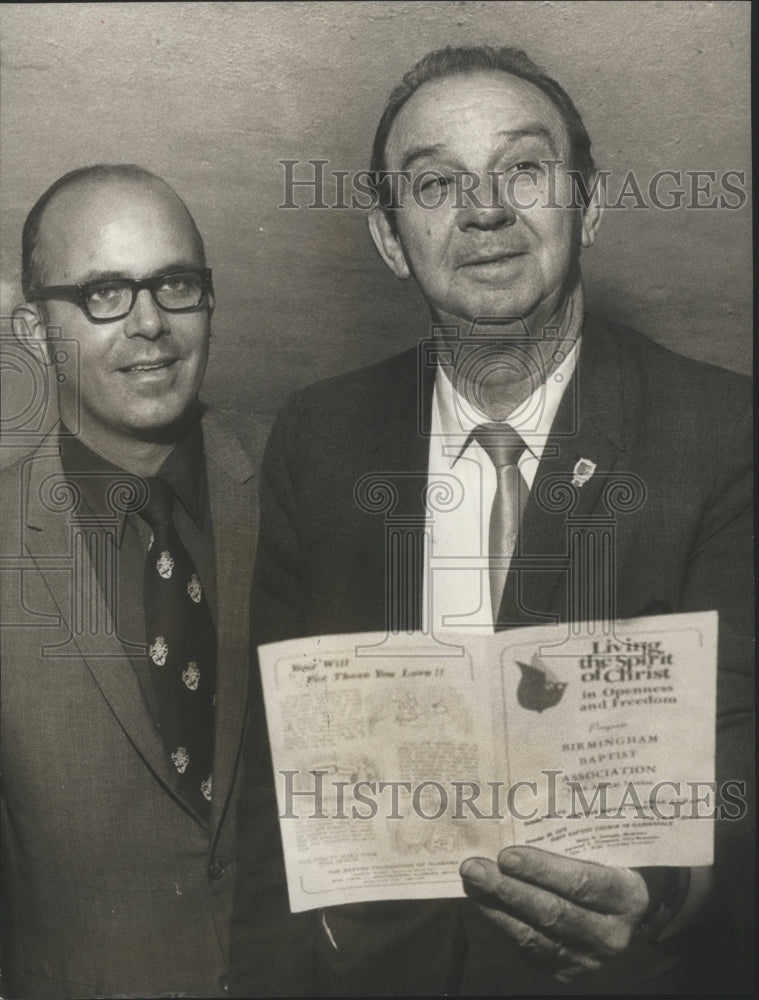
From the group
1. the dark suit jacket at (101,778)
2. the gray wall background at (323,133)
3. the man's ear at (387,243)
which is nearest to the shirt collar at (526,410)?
the gray wall background at (323,133)

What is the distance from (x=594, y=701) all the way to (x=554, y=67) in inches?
54.5

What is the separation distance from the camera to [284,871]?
268cm

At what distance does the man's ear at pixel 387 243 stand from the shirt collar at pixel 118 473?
0.55m

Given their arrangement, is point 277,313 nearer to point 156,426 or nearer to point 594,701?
point 156,426

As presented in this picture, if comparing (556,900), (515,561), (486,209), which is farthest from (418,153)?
(556,900)

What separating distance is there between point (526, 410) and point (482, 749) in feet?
2.44

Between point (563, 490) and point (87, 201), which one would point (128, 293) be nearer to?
point (87, 201)

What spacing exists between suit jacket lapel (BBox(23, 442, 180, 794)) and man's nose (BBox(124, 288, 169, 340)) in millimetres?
303

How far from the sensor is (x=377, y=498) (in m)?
2.68

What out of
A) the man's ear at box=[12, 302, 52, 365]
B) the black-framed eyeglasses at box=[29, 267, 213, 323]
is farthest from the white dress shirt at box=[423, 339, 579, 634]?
the man's ear at box=[12, 302, 52, 365]

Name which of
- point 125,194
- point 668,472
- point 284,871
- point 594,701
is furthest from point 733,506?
point 125,194

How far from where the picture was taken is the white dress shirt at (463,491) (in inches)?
105

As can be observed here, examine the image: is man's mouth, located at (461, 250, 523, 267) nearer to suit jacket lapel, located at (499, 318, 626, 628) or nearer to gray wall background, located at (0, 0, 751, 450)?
gray wall background, located at (0, 0, 751, 450)

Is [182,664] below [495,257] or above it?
below
